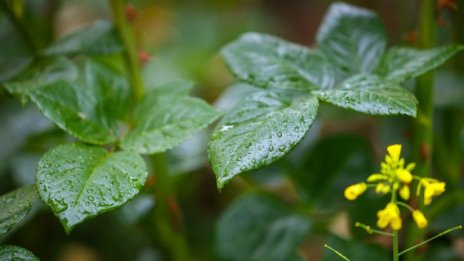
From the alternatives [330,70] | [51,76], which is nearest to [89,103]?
[51,76]

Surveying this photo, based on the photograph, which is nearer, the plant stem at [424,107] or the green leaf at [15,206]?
the green leaf at [15,206]

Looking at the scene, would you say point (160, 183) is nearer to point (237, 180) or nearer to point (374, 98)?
point (374, 98)

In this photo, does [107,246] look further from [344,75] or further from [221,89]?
[221,89]

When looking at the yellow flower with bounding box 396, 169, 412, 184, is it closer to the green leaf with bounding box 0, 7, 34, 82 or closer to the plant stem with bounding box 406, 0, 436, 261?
the plant stem with bounding box 406, 0, 436, 261

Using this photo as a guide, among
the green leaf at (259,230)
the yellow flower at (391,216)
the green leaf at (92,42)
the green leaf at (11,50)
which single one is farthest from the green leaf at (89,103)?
the yellow flower at (391,216)

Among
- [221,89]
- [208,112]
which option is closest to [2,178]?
[208,112]

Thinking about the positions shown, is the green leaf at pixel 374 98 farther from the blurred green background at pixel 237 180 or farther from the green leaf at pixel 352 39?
the blurred green background at pixel 237 180

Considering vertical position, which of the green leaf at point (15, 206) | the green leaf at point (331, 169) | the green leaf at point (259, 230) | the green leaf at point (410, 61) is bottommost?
the green leaf at point (259, 230)
